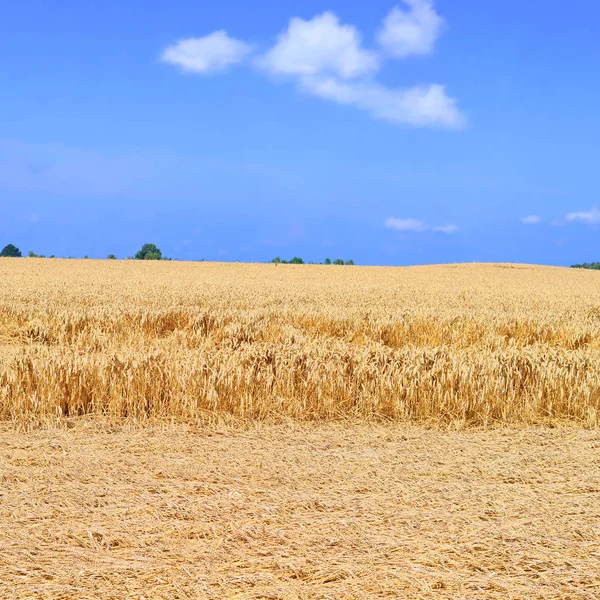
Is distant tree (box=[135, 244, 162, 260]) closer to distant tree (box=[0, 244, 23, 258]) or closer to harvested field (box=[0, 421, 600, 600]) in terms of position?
distant tree (box=[0, 244, 23, 258])

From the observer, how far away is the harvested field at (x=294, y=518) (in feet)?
10.1

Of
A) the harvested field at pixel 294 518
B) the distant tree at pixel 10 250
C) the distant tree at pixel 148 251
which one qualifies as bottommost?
the harvested field at pixel 294 518

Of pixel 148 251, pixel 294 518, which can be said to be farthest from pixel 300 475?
pixel 148 251

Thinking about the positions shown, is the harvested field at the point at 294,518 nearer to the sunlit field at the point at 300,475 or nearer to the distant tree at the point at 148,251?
the sunlit field at the point at 300,475

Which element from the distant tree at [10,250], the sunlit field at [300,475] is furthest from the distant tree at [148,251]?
the sunlit field at [300,475]

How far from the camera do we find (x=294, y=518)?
3.72 m

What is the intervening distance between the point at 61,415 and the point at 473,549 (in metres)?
4.28

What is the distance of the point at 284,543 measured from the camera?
3430 mm

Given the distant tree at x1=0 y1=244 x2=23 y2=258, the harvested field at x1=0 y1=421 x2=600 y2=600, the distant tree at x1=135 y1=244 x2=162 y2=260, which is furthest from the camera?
the distant tree at x1=135 y1=244 x2=162 y2=260

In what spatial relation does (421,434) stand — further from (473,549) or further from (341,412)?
(473,549)

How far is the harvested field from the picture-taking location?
308cm

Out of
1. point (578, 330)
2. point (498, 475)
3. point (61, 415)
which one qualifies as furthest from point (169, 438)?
point (578, 330)

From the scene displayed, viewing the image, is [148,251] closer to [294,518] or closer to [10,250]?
[10,250]

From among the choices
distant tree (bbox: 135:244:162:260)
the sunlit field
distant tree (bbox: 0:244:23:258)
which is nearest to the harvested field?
the sunlit field
